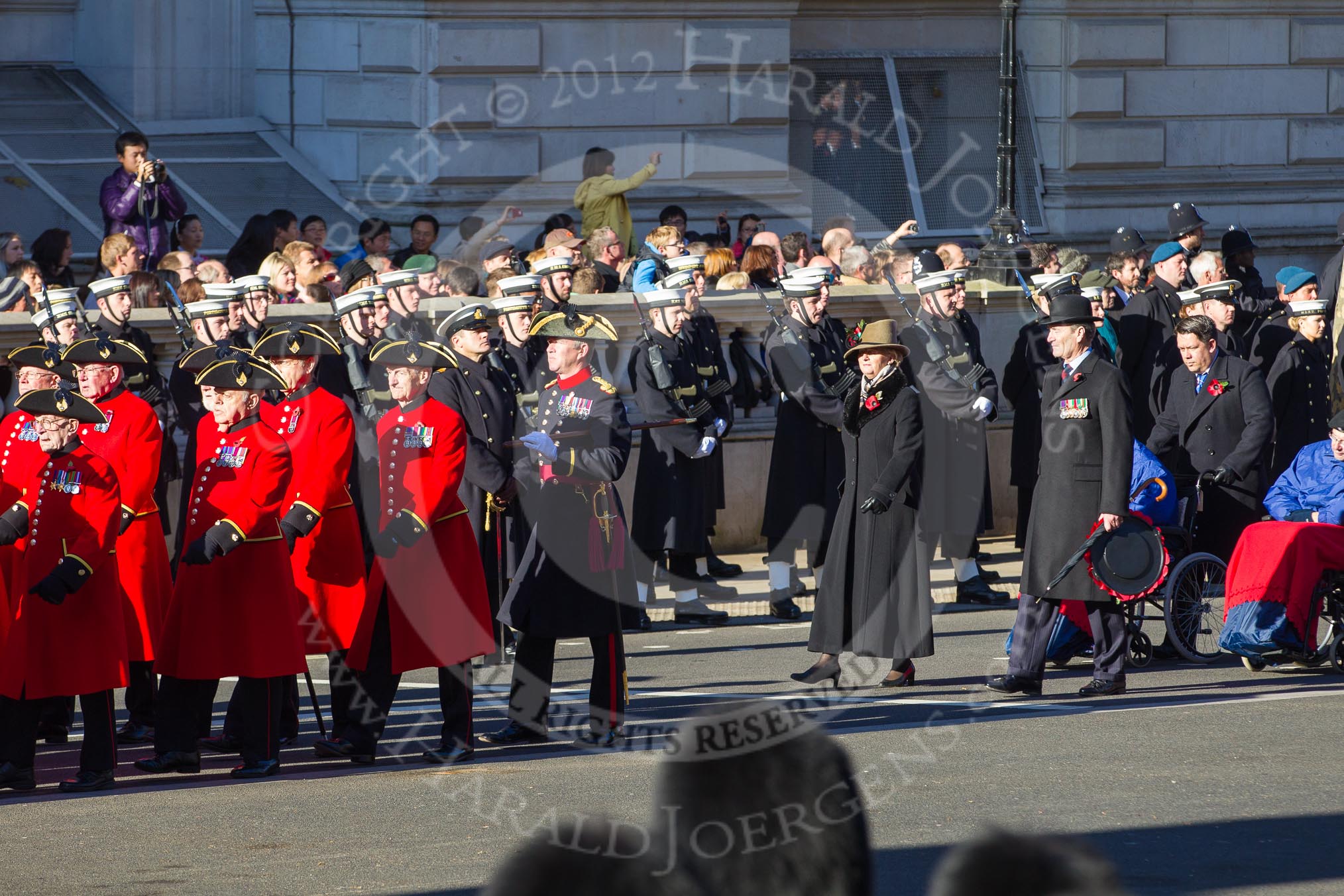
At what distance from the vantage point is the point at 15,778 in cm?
726

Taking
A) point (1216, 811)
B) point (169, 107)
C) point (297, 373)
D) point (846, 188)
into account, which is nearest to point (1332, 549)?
point (1216, 811)

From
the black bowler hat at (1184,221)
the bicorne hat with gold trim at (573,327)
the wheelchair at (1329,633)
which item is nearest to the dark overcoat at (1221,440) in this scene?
the wheelchair at (1329,633)

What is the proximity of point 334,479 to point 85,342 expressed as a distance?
112 centimetres

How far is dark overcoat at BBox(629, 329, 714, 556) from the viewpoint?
36.8 ft

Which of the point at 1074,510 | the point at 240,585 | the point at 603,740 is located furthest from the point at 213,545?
the point at 1074,510

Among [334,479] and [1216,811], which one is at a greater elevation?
[334,479]

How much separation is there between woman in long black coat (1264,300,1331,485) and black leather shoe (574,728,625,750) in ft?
17.2

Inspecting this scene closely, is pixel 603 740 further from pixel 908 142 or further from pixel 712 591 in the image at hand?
pixel 908 142

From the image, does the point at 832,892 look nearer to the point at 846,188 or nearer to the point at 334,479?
the point at 334,479

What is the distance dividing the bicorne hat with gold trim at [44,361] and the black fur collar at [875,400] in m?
3.49

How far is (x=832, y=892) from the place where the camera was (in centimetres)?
219

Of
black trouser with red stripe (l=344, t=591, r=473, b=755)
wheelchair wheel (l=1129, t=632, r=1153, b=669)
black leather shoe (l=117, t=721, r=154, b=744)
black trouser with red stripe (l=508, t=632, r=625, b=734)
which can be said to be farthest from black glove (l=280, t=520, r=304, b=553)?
wheelchair wheel (l=1129, t=632, r=1153, b=669)

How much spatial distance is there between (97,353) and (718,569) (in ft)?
16.7

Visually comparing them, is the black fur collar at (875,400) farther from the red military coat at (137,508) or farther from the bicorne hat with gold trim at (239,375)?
the red military coat at (137,508)
